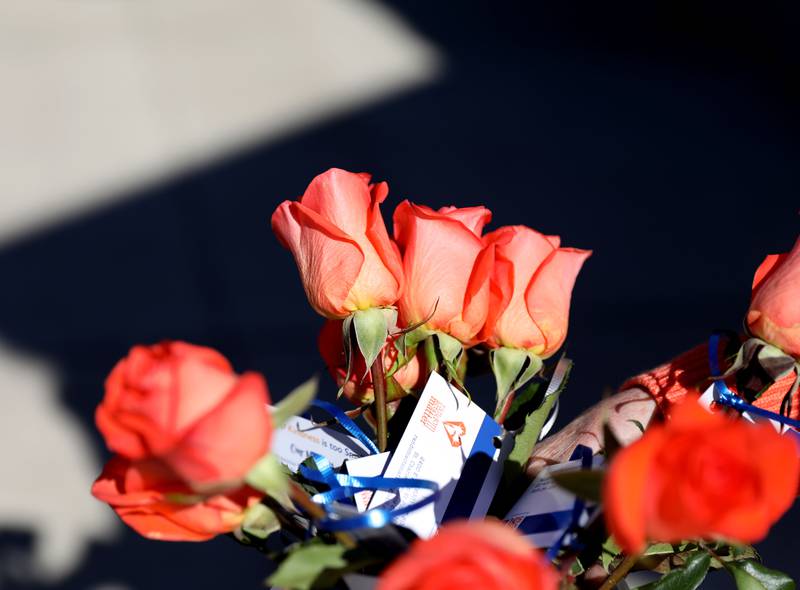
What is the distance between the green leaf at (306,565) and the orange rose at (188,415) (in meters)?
0.05

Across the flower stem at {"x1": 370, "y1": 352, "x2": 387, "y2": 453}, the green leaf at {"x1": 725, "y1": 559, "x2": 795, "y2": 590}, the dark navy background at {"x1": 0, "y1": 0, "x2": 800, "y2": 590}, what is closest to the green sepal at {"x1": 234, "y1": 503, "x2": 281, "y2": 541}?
the flower stem at {"x1": 370, "y1": 352, "x2": 387, "y2": 453}

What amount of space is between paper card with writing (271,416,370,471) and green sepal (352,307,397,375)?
→ 0.08 metres

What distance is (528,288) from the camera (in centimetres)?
50

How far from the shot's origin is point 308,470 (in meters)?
0.49

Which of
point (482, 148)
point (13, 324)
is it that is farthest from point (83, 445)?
point (482, 148)

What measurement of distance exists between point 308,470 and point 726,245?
1433mm

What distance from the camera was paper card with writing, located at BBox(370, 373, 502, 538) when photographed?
0.49 m

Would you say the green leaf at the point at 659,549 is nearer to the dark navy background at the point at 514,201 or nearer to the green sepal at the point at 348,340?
the green sepal at the point at 348,340

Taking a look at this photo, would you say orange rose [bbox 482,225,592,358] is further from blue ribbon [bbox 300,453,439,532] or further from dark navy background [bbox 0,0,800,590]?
dark navy background [bbox 0,0,800,590]

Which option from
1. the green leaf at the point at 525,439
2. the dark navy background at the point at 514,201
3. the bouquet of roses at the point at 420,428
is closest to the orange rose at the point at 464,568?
the bouquet of roses at the point at 420,428

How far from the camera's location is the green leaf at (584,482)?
344mm

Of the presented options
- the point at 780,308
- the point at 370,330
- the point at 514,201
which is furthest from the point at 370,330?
the point at 514,201

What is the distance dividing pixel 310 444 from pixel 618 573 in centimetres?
19

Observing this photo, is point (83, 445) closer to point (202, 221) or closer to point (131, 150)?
point (202, 221)
